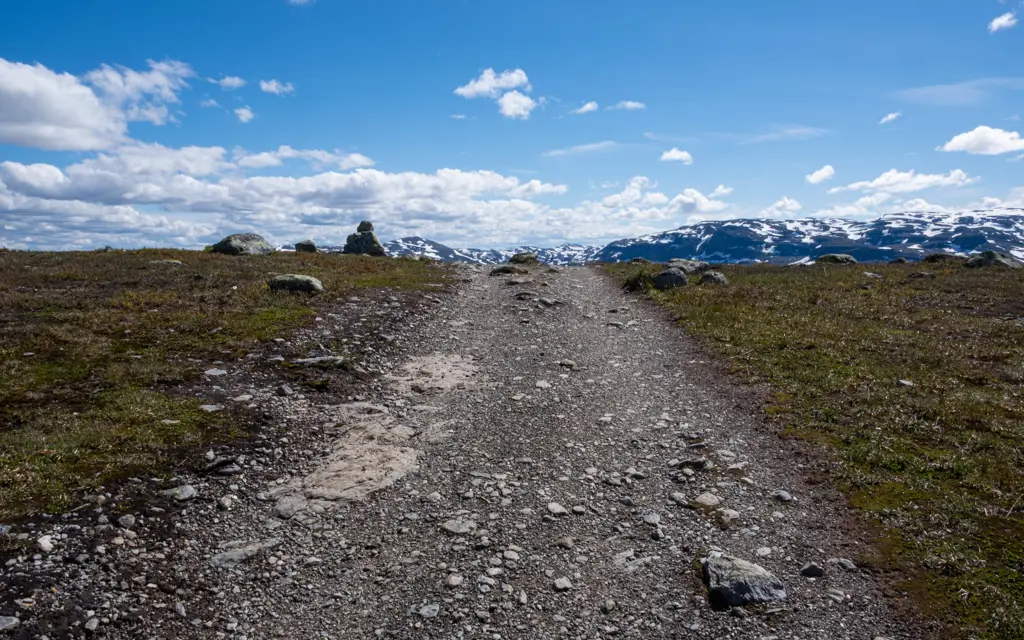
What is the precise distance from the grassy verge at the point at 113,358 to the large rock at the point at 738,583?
926cm

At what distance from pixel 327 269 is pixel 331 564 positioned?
1244 inches

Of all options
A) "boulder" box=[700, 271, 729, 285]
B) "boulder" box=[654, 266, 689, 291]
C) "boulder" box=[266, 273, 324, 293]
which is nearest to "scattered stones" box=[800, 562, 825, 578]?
"boulder" box=[266, 273, 324, 293]

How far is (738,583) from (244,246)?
53.1 meters

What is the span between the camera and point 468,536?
8.53 m

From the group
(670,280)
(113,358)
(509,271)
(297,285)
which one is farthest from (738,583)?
(509,271)

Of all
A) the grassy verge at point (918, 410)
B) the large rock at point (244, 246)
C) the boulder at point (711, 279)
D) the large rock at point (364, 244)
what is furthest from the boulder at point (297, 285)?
the large rock at point (364, 244)

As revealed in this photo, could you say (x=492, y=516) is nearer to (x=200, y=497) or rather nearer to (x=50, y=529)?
(x=200, y=497)

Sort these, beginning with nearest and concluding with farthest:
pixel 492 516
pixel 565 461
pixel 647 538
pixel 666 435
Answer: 1. pixel 647 538
2. pixel 492 516
3. pixel 565 461
4. pixel 666 435

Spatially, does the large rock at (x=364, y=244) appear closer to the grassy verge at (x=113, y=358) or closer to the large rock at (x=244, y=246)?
the large rock at (x=244, y=246)

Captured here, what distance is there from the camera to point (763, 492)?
384 inches

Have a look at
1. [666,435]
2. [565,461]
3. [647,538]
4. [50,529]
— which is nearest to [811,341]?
[666,435]

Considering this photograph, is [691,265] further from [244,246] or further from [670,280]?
[244,246]

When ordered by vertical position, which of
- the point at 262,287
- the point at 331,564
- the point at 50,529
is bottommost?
the point at 331,564

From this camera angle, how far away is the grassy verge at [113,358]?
9.62m
